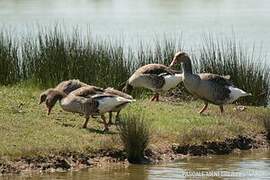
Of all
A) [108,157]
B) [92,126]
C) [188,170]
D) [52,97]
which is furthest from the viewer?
[52,97]

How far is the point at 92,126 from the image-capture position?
14.2m

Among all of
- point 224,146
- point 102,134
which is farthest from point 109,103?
point 224,146

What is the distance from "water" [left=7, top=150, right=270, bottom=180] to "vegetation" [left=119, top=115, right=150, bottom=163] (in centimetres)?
26

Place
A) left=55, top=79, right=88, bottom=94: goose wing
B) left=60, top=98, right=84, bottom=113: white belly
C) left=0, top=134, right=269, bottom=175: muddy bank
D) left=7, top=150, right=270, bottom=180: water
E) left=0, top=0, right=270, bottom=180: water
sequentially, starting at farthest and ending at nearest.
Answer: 1. left=55, top=79, right=88, bottom=94: goose wing
2. left=60, top=98, right=84, bottom=113: white belly
3. left=0, top=0, right=270, bottom=180: water
4. left=0, top=134, right=269, bottom=175: muddy bank
5. left=7, top=150, right=270, bottom=180: water

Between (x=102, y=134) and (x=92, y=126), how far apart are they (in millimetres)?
731

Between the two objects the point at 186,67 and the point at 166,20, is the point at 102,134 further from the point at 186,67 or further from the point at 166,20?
the point at 166,20

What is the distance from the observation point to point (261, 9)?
52.3 meters

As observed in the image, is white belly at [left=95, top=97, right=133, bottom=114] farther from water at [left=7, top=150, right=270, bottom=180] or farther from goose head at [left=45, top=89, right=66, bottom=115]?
water at [left=7, top=150, right=270, bottom=180]

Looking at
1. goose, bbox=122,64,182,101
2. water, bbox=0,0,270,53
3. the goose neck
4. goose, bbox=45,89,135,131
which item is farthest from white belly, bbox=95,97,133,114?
water, bbox=0,0,270,53

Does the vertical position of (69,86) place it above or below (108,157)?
above

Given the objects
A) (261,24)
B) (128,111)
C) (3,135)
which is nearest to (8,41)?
(128,111)

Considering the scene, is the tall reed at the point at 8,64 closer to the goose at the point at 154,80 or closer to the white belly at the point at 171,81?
the goose at the point at 154,80

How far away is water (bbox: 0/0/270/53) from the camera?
113 ft

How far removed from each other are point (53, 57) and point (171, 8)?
122 ft
